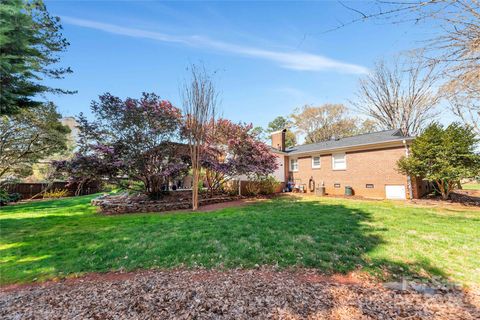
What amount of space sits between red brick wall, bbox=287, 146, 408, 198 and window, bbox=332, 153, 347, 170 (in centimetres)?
20

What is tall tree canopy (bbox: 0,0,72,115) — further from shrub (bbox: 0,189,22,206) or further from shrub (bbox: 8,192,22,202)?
shrub (bbox: 8,192,22,202)

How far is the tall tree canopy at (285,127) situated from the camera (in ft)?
105

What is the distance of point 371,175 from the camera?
1175 cm

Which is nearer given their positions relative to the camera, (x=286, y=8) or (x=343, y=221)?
(x=286, y=8)

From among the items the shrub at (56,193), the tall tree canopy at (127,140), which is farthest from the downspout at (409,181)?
the shrub at (56,193)

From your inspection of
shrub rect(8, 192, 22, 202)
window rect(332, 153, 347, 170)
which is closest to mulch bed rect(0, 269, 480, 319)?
window rect(332, 153, 347, 170)

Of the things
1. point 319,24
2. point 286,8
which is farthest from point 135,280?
point 286,8

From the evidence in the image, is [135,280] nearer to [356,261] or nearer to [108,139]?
[356,261]

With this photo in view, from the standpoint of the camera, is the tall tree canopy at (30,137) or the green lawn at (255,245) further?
the tall tree canopy at (30,137)

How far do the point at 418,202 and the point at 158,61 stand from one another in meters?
13.1

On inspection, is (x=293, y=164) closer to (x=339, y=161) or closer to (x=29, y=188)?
(x=339, y=161)

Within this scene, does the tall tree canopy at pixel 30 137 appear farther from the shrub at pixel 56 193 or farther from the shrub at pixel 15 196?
the shrub at pixel 56 193

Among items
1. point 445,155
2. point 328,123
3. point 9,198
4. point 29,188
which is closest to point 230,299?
point 445,155

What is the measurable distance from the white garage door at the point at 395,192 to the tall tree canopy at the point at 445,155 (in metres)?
1.24
